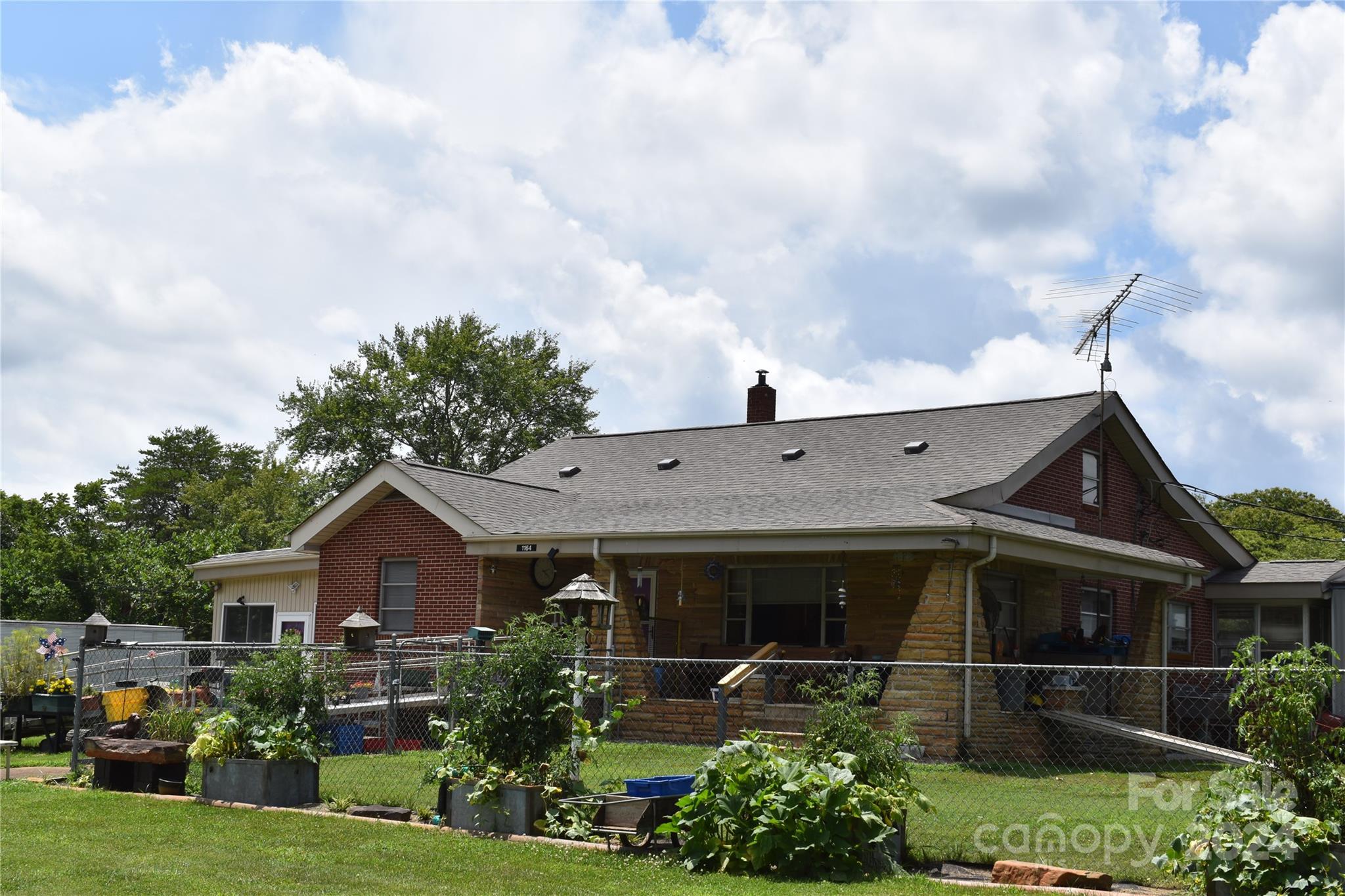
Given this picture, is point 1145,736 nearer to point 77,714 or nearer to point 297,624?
point 77,714

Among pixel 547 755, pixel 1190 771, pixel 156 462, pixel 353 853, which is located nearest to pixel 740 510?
pixel 1190 771

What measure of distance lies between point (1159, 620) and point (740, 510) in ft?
23.7

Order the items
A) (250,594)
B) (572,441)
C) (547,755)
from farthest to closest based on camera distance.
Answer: (572,441) → (250,594) → (547,755)

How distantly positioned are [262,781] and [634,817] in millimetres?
3743

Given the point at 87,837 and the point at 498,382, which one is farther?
the point at 498,382

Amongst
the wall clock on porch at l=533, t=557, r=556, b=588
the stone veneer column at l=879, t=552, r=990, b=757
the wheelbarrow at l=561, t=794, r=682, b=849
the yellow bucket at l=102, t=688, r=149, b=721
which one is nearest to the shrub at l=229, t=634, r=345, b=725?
the wheelbarrow at l=561, t=794, r=682, b=849

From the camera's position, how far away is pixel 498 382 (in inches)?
1777

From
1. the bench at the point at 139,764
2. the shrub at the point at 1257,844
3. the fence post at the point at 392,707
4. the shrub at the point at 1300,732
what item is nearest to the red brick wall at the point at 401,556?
the fence post at the point at 392,707

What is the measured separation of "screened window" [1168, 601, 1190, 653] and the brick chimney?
29.8ft

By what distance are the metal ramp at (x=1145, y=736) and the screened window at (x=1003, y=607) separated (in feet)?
7.35

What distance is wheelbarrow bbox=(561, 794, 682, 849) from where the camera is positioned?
8.87 m

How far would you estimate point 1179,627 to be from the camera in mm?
23859

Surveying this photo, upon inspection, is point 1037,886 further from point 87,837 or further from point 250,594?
point 250,594

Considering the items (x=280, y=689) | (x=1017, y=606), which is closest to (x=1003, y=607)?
(x=1017, y=606)
